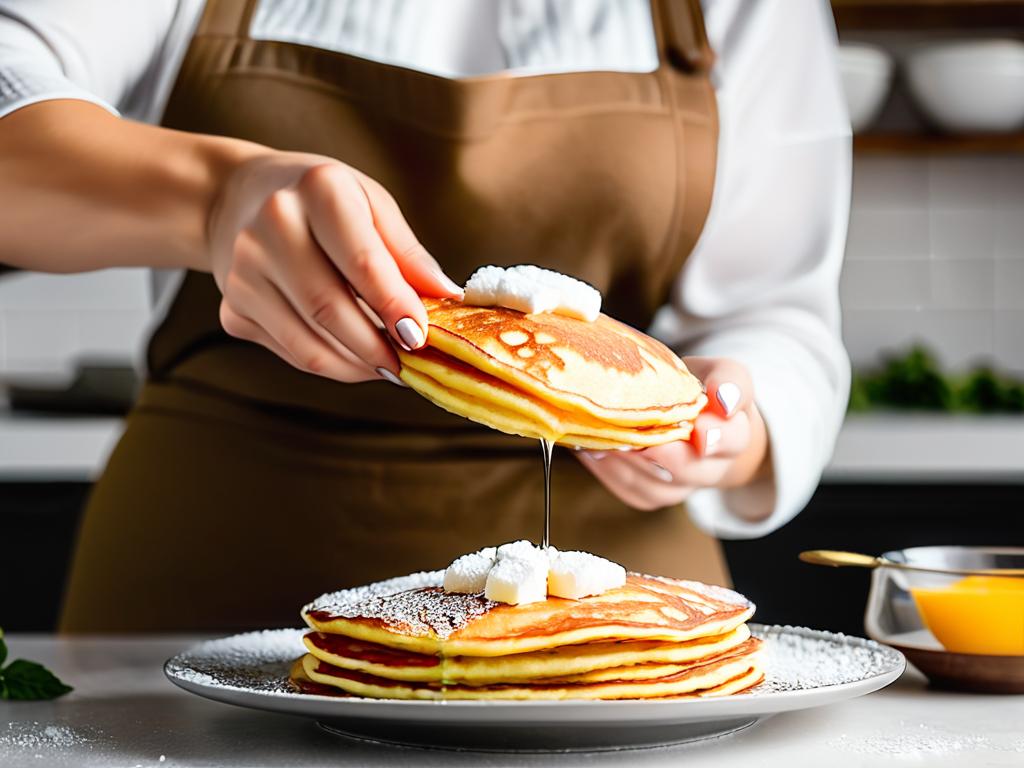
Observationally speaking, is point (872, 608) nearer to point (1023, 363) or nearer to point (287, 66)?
point (287, 66)

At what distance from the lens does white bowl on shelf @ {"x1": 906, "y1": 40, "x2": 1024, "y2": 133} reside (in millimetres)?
2793

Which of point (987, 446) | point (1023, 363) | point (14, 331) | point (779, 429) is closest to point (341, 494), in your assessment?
point (779, 429)

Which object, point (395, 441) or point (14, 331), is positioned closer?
point (395, 441)

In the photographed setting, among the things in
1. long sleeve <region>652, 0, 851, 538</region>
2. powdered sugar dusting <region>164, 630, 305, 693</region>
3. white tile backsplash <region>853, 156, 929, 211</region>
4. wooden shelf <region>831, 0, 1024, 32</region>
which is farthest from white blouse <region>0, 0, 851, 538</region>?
white tile backsplash <region>853, 156, 929, 211</region>

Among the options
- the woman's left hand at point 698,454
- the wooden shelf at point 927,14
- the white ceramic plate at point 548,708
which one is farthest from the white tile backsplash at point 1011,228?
the white ceramic plate at point 548,708

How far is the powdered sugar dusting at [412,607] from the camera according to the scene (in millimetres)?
849

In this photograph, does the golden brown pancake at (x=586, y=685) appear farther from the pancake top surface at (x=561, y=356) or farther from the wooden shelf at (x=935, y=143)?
the wooden shelf at (x=935, y=143)

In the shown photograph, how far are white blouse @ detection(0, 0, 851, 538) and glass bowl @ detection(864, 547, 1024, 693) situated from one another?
33cm

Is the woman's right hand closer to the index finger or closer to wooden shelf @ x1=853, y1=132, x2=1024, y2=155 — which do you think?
the index finger

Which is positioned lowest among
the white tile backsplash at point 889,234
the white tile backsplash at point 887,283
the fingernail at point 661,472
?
the fingernail at point 661,472

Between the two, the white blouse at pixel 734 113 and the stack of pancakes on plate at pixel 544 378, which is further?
the white blouse at pixel 734 113

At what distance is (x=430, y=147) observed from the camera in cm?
143

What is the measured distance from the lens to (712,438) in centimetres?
115

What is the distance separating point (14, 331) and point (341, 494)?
6.69 feet
